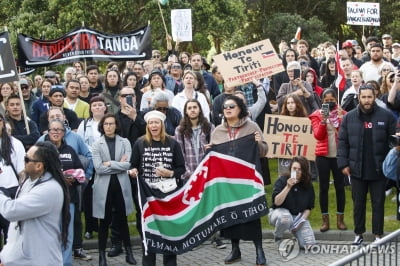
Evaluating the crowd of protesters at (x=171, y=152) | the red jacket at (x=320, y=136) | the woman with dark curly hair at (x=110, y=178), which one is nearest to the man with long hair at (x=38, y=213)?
the crowd of protesters at (x=171, y=152)

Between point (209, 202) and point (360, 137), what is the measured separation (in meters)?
2.15

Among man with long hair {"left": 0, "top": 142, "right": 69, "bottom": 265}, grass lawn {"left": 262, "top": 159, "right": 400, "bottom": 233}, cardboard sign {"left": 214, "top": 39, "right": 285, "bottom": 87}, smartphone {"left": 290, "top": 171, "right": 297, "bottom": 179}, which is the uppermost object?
cardboard sign {"left": 214, "top": 39, "right": 285, "bottom": 87}

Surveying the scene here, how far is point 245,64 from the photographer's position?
39.1 ft

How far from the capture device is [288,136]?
427 inches

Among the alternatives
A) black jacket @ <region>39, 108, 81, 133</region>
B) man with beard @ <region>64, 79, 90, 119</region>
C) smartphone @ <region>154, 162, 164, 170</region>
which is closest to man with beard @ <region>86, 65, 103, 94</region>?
man with beard @ <region>64, 79, 90, 119</region>

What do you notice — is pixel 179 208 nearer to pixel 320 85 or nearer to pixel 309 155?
pixel 309 155

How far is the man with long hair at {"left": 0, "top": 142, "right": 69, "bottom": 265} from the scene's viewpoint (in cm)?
627

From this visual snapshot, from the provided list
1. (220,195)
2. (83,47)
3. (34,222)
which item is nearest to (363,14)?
(83,47)

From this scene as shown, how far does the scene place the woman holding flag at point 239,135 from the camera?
9023 millimetres

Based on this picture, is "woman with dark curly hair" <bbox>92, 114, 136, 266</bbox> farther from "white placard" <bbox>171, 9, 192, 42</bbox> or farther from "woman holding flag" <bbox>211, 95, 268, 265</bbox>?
"white placard" <bbox>171, 9, 192, 42</bbox>

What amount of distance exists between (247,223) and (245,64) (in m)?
3.64

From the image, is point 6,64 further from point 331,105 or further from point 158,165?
point 331,105

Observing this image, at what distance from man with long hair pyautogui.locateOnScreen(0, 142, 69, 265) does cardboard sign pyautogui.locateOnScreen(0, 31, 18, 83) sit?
3304 millimetres

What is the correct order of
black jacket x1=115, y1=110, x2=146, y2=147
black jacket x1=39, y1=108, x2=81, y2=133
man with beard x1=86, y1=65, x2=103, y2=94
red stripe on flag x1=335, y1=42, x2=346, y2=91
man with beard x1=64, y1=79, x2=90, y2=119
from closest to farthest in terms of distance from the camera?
black jacket x1=115, y1=110, x2=146, y2=147, black jacket x1=39, y1=108, x2=81, y2=133, man with beard x1=64, y1=79, x2=90, y2=119, red stripe on flag x1=335, y1=42, x2=346, y2=91, man with beard x1=86, y1=65, x2=103, y2=94
